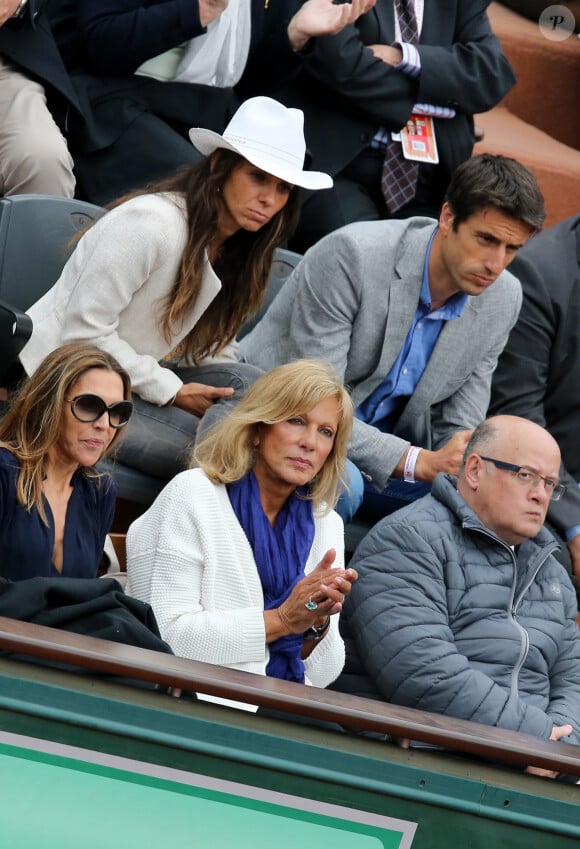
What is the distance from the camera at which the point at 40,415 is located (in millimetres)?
2588

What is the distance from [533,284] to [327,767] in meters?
1.97

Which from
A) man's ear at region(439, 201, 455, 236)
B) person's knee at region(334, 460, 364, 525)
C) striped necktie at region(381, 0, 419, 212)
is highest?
man's ear at region(439, 201, 455, 236)

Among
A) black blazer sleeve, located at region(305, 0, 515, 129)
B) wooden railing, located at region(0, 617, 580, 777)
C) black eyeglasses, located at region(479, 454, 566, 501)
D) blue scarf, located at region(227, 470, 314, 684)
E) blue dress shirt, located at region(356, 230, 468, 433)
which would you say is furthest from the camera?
black blazer sleeve, located at region(305, 0, 515, 129)

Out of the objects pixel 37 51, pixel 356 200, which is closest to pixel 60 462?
pixel 37 51

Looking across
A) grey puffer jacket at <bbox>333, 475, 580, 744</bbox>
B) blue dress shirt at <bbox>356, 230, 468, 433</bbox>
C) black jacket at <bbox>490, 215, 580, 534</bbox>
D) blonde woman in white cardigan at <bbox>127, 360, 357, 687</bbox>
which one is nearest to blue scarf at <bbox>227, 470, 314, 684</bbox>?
blonde woman in white cardigan at <bbox>127, 360, 357, 687</bbox>

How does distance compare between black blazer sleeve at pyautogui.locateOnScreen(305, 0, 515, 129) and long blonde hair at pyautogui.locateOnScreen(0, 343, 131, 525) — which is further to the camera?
black blazer sleeve at pyautogui.locateOnScreen(305, 0, 515, 129)

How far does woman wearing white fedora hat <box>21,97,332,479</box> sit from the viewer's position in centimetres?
310

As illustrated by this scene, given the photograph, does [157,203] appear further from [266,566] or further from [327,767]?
[327,767]

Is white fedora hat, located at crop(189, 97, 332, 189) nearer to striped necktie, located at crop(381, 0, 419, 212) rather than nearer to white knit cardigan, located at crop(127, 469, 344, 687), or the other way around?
white knit cardigan, located at crop(127, 469, 344, 687)

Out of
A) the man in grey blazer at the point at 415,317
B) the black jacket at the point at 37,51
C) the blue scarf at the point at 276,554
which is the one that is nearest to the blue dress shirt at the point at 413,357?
the man in grey blazer at the point at 415,317

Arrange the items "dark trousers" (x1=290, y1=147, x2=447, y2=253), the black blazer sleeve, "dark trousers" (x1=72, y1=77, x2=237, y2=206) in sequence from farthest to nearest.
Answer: "dark trousers" (x1=290, y1=147, x2=447, y2=253), the black blazer sleeve, "dark trousers" (x1=72, y1=77, x2=237, y2=206)

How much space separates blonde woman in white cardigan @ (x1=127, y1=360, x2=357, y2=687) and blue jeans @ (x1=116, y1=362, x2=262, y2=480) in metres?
0.27

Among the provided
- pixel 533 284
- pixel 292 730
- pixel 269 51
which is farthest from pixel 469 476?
pixel 269 51

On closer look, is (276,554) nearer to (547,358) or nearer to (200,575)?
(200,575)
